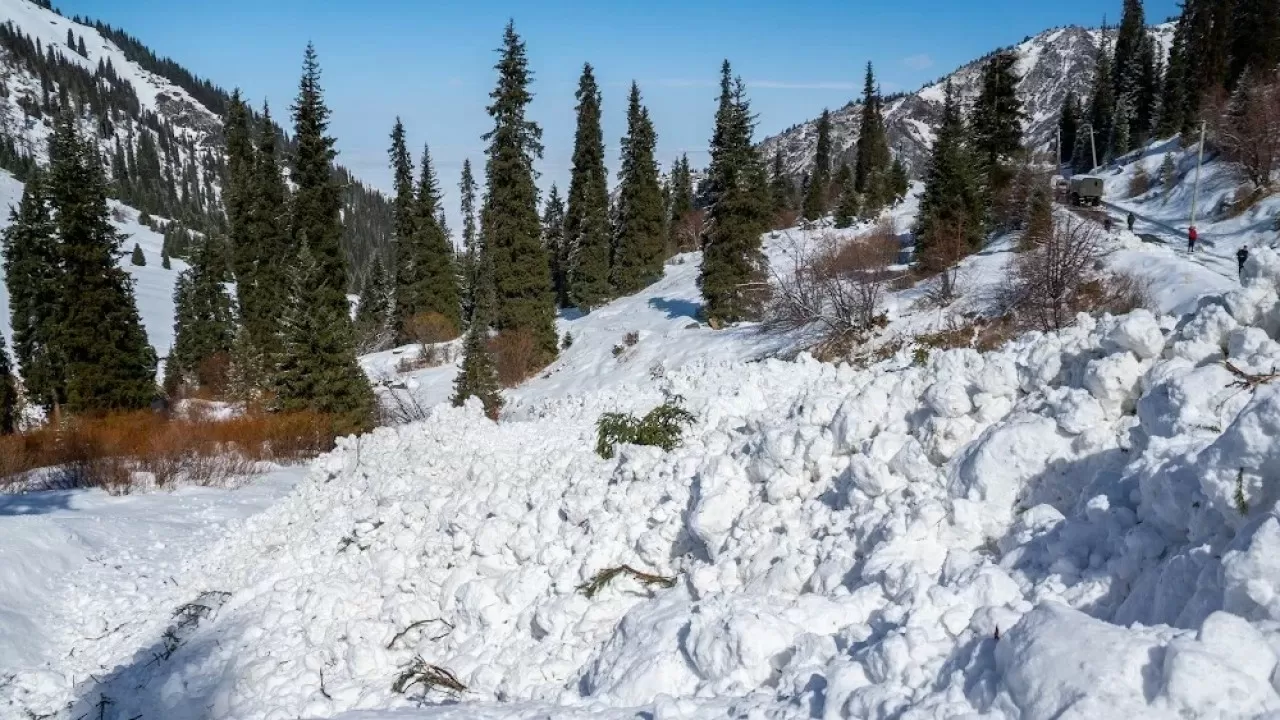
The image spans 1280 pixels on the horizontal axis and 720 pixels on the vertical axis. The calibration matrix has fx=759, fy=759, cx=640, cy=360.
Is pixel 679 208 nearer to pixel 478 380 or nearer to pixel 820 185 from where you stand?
pixel 820 185

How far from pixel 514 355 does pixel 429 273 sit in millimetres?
13559

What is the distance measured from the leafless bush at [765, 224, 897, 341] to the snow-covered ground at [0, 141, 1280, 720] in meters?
10.3

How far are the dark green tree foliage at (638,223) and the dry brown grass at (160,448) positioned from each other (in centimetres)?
2520

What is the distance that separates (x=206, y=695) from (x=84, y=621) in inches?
133

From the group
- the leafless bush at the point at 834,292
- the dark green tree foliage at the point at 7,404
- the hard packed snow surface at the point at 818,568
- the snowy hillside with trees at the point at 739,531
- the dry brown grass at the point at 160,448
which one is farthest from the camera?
the dark green tree foliage at the point at 7,404

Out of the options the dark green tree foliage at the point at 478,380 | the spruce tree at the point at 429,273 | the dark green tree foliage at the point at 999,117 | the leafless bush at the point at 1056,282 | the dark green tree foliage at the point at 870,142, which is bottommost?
the dark green tree foliage at the point at 478,380

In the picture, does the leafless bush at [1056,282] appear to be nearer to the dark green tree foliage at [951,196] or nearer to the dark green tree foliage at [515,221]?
the dark green tree foliage at [951,196]

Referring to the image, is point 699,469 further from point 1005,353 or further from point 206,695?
point 206,695

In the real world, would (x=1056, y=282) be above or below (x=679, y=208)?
below

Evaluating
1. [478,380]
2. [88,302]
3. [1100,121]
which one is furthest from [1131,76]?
[88,302]

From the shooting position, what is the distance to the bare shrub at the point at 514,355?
28.3m

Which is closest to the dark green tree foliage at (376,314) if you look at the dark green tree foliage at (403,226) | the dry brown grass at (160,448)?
the dark green tree foliage at (403,226)

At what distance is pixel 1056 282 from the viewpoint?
50.6ft

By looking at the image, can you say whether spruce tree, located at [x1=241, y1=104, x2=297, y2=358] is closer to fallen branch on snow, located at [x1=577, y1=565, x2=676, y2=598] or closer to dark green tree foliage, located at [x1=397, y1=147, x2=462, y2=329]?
dark green tree foliage, located at [x1=397, y1=147, x2=462, y2=329]
